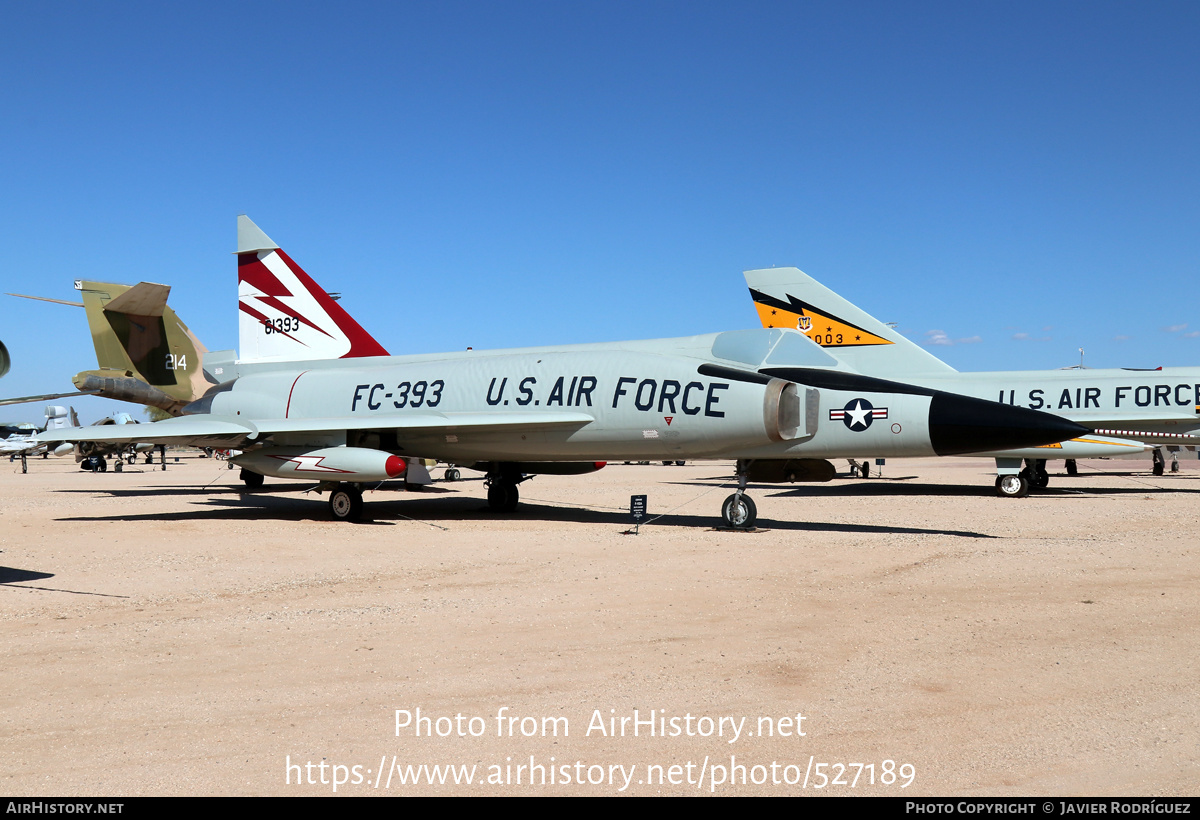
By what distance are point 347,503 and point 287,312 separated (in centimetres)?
517

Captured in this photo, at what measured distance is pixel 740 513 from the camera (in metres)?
12.2

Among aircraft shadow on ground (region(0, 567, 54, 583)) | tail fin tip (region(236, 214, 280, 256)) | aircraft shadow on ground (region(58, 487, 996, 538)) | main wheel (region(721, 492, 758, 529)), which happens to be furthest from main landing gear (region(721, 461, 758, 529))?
tail fin tip (region(236, 214, 280, 256))

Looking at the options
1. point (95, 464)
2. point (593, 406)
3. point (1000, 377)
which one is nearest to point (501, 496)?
point (593, 406)

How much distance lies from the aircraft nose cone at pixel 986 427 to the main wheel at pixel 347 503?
8976 mm


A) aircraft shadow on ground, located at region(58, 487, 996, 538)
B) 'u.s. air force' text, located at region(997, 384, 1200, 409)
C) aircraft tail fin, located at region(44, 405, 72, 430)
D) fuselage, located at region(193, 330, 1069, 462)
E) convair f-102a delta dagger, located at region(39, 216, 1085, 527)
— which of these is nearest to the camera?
convair f-102a delta dagger, located at region(39, 216, 1085, 527)

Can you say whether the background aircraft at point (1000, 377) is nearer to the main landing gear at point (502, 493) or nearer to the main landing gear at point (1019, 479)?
the main landing gear at point (1019, 479)

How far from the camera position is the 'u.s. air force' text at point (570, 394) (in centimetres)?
1245

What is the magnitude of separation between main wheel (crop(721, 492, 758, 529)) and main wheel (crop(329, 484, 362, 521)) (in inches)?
240

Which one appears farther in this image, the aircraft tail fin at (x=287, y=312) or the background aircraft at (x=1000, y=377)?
the background aircraft at (x=1000, y=377)

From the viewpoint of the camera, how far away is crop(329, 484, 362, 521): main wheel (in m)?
14.4

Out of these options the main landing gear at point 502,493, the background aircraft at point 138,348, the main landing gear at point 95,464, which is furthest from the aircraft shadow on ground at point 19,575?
the main landing gear at point 95,464

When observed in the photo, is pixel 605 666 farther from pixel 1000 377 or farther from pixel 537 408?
pixel 1000 377

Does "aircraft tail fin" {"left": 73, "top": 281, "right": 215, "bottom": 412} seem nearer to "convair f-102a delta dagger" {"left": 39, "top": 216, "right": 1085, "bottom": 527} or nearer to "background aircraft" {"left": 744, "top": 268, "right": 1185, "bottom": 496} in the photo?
"convair f-102a delta dagger" {"left": 39, "top": 216, "right": 1085, "bottom": 527}
